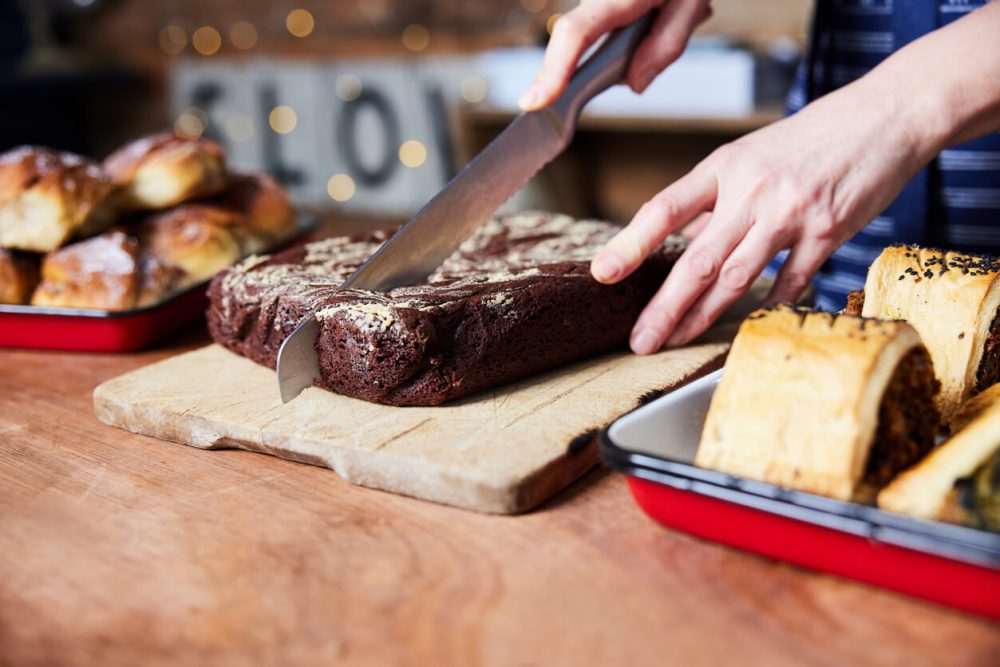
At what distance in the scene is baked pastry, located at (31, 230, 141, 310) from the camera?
1368 mm

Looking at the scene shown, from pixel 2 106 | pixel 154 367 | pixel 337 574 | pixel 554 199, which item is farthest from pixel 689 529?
pixel 2 106

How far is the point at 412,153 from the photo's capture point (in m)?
4.23

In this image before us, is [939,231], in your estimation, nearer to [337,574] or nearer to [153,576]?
[337,574]

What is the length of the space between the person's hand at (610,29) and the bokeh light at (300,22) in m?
3.29

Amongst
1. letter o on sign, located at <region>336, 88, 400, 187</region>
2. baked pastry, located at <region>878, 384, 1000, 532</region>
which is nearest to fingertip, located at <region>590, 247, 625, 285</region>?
baked pastry, located at <region>878, 384, 1000, 532</region>

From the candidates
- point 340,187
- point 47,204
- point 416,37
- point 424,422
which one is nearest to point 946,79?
point 424,422

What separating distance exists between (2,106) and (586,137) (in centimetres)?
288

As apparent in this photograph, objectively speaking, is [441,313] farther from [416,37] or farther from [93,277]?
[416,37]

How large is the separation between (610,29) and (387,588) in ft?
2.97

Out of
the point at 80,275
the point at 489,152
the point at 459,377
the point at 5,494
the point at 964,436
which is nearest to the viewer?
the point at 964,436

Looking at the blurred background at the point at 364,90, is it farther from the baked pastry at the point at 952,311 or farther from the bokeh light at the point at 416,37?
the baked pastry at the point at 952,311

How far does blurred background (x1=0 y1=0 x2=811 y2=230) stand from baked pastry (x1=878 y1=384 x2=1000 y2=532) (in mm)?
2305

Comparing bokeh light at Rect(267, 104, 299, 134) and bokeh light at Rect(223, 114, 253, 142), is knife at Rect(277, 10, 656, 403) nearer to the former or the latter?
bokeh light at Rect(267, 104, 299, 134)

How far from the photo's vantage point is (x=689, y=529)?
750 mm
